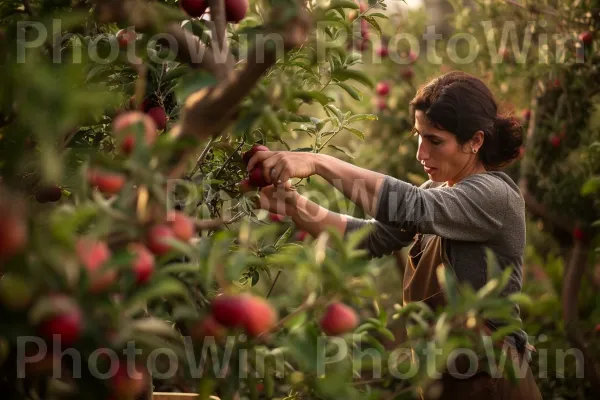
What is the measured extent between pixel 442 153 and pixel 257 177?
616mm

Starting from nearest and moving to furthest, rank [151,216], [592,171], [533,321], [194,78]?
[151,216], [194,78], [592,171], [533,321]

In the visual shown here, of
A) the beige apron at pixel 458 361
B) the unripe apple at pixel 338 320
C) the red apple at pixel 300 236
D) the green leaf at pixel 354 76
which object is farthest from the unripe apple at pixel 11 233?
the red apple at pixel 300 236

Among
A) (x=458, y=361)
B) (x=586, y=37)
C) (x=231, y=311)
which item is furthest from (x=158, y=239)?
(x=586, y=37)

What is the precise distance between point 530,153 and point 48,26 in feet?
9.67

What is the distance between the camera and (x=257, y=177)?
163cm

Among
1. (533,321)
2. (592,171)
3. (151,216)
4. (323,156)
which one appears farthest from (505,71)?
(151,216)

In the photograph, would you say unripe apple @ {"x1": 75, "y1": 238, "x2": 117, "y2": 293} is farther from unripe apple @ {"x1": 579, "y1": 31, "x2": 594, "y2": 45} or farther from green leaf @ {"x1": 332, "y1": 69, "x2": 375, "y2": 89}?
unripe apple @ {"x1": 579, "y1": 31, "x2": 594, "y2": 45}

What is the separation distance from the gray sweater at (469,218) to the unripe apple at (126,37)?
70cm

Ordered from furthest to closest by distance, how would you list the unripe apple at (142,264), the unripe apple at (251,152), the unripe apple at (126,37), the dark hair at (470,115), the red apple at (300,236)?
the red apple at (300,236) < the dark hair at (470,115) < the unripe apple at (251,152) < the unripe apple at (126,37) < the unripe apple at (142,264)

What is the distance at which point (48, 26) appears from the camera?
1.20 meters

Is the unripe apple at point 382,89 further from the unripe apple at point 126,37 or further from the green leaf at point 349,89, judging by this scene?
the unripe apple at point 126,37

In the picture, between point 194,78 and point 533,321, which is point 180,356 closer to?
point 194,78

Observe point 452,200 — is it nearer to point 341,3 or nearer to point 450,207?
point 450,207

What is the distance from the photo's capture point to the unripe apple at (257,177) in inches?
63.7
